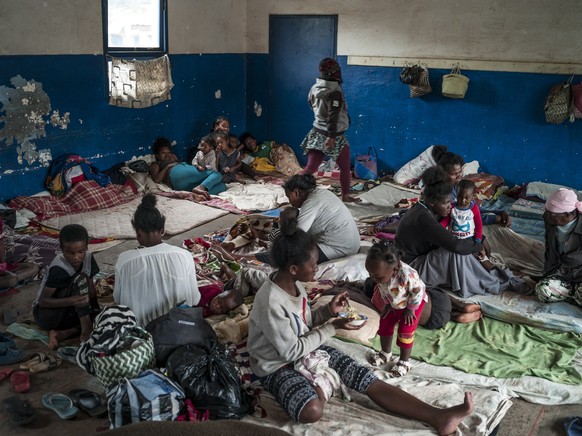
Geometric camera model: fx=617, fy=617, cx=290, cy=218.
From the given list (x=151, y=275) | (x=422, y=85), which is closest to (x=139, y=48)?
(x=422, y=85)

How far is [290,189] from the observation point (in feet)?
16.8

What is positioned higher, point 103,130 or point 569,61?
point 569,61

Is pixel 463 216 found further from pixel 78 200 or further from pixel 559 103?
pixel 78 200

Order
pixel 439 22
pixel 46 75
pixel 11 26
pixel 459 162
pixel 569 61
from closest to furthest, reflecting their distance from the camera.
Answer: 1. pixel 459 162
2. pixel 11 26
3. pixel 46 75
4. pixel 569 61
5. pixel 439 22

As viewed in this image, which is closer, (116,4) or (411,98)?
(116,4)

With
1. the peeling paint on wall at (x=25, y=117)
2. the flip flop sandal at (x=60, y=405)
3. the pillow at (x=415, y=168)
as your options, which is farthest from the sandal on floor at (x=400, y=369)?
the peeling paint on wall at (x=25, y=117)

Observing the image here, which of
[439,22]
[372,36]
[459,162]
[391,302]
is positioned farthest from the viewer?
[372,36]

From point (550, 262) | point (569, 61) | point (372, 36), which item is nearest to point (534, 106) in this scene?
point (569, 61)

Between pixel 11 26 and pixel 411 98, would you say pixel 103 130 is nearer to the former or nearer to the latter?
pixel 11 26

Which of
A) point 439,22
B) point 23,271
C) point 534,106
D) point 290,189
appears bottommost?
point 23,271

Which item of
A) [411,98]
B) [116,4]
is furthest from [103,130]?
[411,98]

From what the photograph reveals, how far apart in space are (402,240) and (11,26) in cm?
468

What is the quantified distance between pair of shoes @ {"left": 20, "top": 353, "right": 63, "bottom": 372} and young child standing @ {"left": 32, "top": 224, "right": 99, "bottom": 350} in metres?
0.12

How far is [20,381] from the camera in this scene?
12.1 ft
